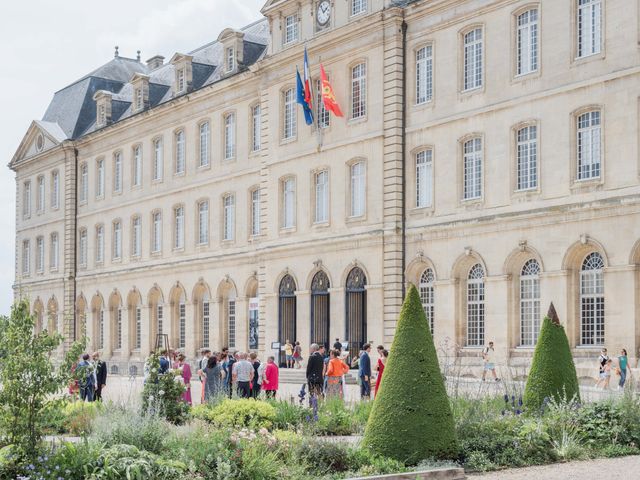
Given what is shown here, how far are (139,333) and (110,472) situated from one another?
3828 centimetres

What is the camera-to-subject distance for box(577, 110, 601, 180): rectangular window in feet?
91.4

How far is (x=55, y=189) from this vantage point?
5738 centimetres

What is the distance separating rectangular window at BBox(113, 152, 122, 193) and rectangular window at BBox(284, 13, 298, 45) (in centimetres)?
1518

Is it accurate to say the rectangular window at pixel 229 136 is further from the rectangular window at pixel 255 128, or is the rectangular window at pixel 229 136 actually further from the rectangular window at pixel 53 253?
the rectangular window at pixel 53 253

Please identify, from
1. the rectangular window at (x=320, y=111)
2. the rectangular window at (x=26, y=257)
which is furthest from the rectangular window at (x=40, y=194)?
the rectangular window at (x=320, y=111)

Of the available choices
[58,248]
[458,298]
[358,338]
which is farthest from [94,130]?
[458,298]

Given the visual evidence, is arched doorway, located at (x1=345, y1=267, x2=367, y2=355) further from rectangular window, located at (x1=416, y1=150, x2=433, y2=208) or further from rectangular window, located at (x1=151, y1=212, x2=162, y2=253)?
rectangular window, located at (x1=151, y1=212, x2=162, y2=253)

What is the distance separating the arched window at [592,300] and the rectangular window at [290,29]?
14.4 meters

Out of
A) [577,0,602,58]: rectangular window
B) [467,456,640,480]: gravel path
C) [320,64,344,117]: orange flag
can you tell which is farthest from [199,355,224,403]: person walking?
[320,64,344,117]: orange flag

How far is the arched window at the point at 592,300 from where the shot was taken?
28.0m

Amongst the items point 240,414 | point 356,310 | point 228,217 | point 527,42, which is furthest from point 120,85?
point 240,414

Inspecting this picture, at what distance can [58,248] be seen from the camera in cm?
5722

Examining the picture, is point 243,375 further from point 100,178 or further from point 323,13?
point 100,178

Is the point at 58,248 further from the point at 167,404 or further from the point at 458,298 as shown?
the point at 167,404
